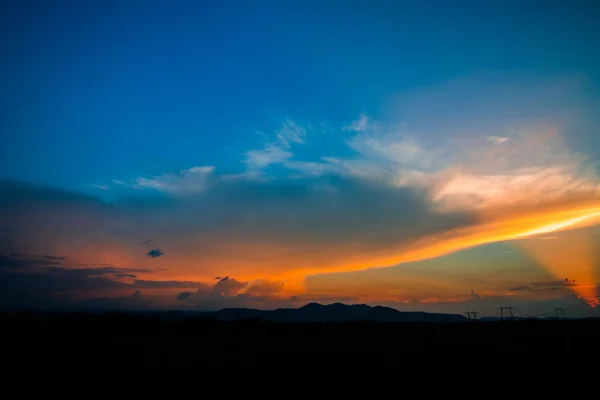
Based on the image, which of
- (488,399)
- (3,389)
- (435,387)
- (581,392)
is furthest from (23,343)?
(581,392)

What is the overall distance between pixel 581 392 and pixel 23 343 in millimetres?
60192

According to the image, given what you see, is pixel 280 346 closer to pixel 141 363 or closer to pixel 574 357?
pixel 141 363

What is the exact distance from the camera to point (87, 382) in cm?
2828

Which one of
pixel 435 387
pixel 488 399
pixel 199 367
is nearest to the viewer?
pixel 488 399

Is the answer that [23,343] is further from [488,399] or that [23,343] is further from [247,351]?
[488,399]

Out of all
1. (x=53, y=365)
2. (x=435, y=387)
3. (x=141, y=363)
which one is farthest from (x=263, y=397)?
(x=53, y=365)

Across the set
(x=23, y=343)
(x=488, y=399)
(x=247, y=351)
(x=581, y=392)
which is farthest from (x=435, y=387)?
(x=23, y=343)

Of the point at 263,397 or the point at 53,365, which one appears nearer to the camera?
the point at 263,397

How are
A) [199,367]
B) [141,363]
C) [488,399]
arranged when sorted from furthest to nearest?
[141,363]
[199,367]
[488,399]

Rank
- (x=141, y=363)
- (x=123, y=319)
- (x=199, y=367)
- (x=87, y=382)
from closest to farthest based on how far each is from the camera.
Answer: (x=87, y=382), (x=199, y=367), (x=141, y=363), (x=123, y=319)

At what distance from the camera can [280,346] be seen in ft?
162

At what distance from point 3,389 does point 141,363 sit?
12392 mm

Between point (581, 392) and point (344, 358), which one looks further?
point (344, 358)

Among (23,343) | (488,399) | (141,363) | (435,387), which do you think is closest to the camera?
(488,399)
